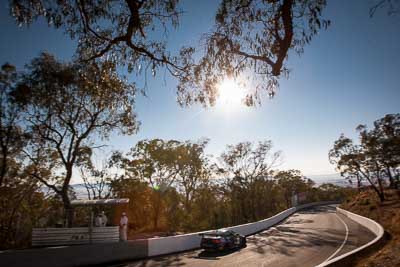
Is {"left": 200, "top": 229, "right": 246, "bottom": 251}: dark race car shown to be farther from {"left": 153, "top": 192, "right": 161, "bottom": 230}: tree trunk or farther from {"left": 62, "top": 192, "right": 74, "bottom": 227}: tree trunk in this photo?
{"left": 153, "top": 192, "right": 161, "bottom": 230}: tree trunk

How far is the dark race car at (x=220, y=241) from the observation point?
16047 mm

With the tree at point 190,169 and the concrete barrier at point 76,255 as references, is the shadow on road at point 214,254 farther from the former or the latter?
the tree at point 190,169

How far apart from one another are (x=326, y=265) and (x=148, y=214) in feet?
101

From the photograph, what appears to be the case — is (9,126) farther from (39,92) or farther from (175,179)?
(175,179)

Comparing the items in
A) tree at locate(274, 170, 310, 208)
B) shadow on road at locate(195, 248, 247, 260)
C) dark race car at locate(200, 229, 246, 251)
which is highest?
tree at locate(274, 170, 310, 208)

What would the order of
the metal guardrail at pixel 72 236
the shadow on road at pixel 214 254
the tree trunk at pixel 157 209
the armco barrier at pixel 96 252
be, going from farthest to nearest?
the tree trunk at pixel 157 209 → the shadow on road at pixel 214 254 → the metal guardrail at pixel 72 236 → the armco barrier at pixel 96 252

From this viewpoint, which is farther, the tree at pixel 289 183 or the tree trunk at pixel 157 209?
the tree at pixel 289 183

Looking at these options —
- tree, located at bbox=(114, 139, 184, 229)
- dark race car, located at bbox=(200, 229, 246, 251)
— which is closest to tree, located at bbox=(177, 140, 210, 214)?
tree, located at bbox=(114, 139, 184, 229)

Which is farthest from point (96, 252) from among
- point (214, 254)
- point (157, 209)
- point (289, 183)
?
point (289, 183)

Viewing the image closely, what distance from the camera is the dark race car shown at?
16047 mm

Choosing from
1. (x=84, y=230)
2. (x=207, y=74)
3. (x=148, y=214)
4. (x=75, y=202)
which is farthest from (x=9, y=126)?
(x=148, y=214)

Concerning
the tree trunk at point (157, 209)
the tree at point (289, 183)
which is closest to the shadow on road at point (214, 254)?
the tree trunk at point (157, 209)

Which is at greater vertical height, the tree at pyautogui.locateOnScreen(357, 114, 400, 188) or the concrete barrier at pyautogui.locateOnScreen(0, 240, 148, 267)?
the tree at pyautogui.locateOnScreen(357, 114, 400, 188)

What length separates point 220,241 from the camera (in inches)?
637
